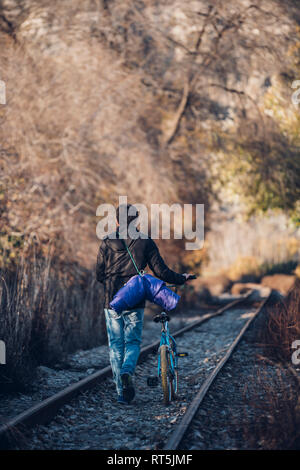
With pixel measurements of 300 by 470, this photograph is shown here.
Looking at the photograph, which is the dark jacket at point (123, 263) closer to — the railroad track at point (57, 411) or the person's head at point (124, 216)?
the person's head at point (124, 216)

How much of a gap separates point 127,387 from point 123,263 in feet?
4.61

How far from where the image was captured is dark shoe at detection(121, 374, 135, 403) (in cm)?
590

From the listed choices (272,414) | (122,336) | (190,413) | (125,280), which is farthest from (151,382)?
(272,414)

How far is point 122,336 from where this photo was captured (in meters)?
6.18

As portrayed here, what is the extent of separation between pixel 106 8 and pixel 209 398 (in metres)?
14.2

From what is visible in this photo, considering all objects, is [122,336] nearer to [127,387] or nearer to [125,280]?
[127,387]

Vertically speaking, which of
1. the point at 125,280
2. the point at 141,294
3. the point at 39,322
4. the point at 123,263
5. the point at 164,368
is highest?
the point at 123,263

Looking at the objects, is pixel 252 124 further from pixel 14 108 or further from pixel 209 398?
pixel 209 398

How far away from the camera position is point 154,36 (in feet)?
57.6

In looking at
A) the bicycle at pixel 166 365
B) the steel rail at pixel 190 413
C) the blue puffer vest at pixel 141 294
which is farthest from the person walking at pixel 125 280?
the steel rail at pixel 190 413

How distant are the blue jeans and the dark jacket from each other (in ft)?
0.54

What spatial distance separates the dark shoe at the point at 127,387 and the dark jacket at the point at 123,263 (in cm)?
80

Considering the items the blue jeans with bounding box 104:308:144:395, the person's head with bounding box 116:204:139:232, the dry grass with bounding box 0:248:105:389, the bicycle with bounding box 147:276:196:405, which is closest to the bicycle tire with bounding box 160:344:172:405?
the bicycle with bounding box 147:276:196:405
